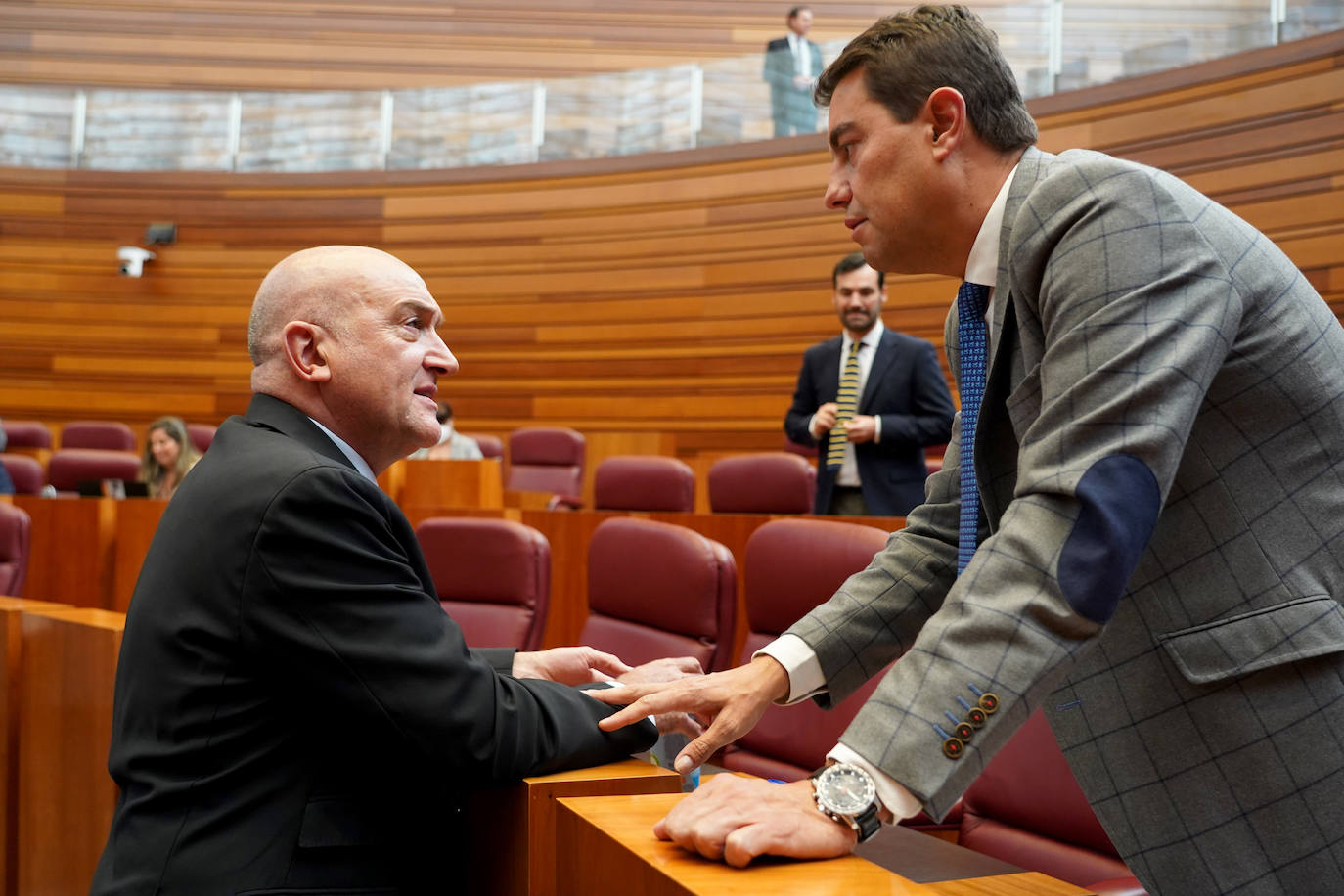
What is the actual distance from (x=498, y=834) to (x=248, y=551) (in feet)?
1.25

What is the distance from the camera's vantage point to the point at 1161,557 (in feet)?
3.11

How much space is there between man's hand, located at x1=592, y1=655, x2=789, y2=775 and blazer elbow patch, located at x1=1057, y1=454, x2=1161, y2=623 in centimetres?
41

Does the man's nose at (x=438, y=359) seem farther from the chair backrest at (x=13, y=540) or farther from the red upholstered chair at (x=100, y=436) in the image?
the red upholstered chair at (x=100, y=436)

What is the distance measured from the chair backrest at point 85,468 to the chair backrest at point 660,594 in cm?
457

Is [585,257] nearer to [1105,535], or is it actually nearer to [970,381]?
[970,381]

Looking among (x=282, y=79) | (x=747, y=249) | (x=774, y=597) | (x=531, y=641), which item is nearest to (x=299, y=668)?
(x=774, y=597)

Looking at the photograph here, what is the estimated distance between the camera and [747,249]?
285 inches

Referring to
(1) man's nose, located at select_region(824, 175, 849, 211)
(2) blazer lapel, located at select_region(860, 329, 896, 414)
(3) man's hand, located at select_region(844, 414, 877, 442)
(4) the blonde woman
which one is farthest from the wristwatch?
(4) the blonde woman

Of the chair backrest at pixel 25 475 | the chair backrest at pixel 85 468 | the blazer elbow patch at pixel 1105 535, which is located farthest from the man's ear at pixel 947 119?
the chair backrest at pixel 85 468

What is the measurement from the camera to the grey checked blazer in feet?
2.74

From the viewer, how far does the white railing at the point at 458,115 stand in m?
5.86

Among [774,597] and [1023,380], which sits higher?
[1023,380]

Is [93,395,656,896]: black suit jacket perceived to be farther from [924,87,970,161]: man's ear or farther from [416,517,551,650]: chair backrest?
[416,517,551,650]: chair backrest

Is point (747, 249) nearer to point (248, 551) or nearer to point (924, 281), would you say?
point (924, 281)
